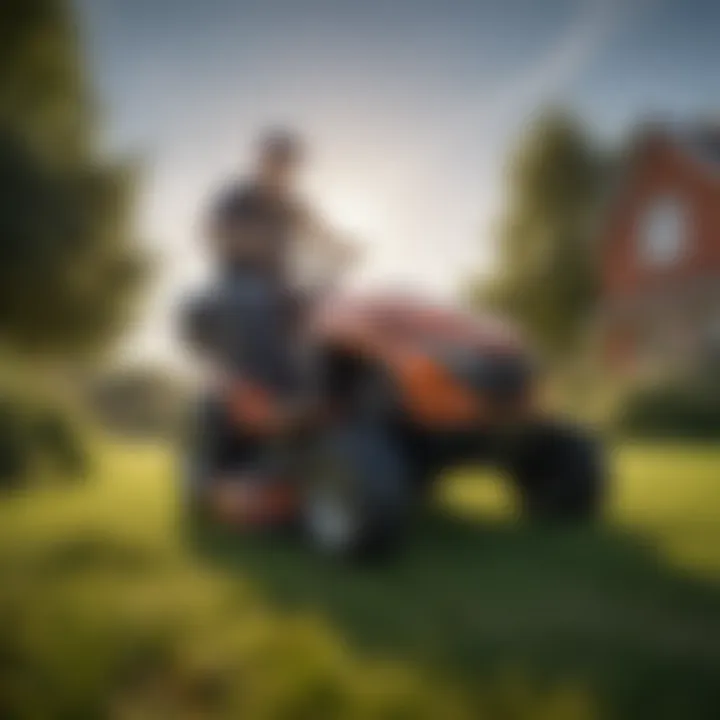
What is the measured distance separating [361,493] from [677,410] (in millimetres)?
452

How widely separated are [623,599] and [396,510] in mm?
324

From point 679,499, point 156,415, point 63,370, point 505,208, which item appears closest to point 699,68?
point 505,208

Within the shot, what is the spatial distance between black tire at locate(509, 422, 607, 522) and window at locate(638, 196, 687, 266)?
0.87 ft

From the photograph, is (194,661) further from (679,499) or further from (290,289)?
(679,499)

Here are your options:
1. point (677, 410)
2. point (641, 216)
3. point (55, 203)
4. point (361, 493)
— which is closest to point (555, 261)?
point (641, 216)

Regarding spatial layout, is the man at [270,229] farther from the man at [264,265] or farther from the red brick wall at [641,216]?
the red brick wall at [641,216]

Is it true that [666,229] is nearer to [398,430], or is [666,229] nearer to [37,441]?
[398,430]

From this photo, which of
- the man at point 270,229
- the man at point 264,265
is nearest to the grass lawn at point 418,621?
the man at point 264,265

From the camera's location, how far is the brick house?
132 centimetres

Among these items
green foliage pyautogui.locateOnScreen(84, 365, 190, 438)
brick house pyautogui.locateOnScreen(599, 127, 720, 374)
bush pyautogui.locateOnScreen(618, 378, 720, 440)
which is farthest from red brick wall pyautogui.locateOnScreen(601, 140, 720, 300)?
green foliage pyautogui.locateOnScreen(84, 365, 190, 438)

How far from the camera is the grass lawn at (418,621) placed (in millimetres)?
1268

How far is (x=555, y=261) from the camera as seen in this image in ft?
4.40

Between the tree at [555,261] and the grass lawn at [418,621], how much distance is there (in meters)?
0.20

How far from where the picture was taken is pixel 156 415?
152cm
